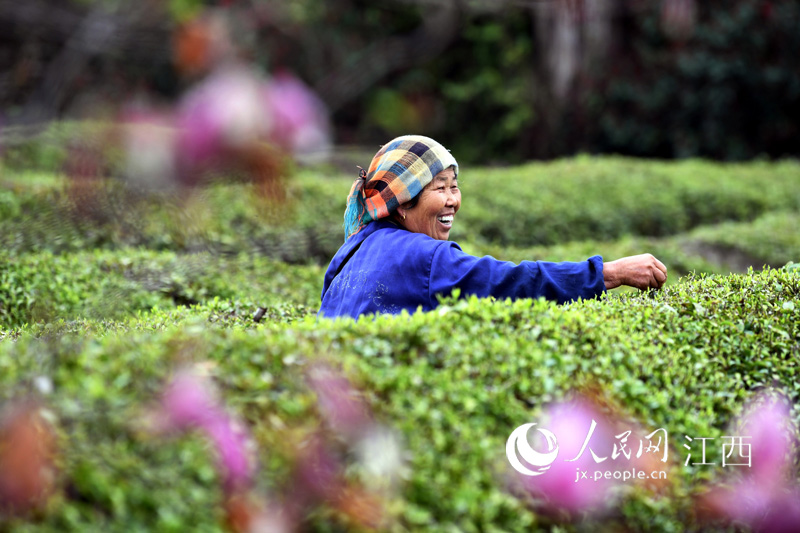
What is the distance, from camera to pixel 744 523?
271 centimetres

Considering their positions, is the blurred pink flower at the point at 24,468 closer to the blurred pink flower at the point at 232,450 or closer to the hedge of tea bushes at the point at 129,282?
the blurred pink flower at the point at 232,450

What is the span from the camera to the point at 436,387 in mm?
2637

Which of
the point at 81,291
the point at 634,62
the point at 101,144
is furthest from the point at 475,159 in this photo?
the point at 101,144

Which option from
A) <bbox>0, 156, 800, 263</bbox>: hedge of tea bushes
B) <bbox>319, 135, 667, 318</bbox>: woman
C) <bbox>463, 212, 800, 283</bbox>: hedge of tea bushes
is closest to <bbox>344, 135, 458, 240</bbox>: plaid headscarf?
<bbox>319, 135, 667, 318</bbox>: woman

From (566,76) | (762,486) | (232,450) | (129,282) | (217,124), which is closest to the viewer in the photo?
(217,124)

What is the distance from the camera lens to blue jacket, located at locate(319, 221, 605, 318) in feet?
10.7

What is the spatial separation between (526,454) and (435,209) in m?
1.31

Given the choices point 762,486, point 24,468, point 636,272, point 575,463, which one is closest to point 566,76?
point 636,272

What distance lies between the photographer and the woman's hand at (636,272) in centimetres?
331

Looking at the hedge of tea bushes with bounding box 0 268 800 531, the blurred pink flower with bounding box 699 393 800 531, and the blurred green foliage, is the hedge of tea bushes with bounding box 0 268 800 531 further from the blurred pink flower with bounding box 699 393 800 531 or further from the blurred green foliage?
the blurred green foliage

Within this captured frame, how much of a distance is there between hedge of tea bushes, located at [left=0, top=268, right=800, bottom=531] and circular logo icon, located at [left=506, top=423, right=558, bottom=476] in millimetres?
34

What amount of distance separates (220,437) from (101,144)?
1.00m

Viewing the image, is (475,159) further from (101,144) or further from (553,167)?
(101,144)

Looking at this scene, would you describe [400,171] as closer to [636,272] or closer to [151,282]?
[636,272]
